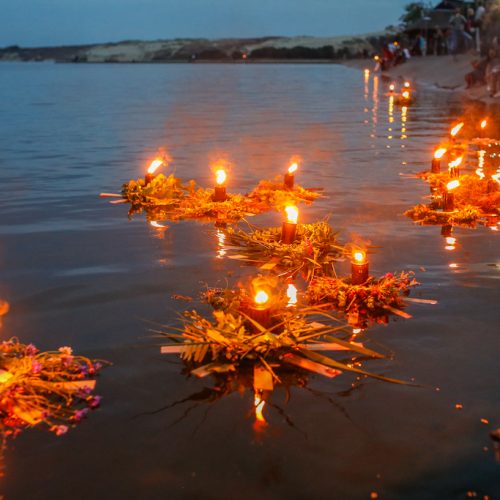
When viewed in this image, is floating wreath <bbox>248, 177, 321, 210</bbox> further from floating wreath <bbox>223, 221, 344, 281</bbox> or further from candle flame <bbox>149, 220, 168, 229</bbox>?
floating wreath <bbox>223, 221, 344, 281</bbox>

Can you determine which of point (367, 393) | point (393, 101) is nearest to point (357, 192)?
point (367, 393)

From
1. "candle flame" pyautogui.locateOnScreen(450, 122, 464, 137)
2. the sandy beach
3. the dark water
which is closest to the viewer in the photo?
the dark water

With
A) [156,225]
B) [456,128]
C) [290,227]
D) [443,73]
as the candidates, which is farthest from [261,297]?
[443,73]

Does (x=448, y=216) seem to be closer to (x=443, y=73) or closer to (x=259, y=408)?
(x=259, y=408)

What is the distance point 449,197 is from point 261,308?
6297 millimetres

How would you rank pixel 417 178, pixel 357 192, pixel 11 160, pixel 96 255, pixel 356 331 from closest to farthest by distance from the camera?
pixel 356 331 → pixel 96 255 → pixel 357 192 → pixel 417 178 → pixel 11 160

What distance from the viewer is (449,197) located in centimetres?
1131

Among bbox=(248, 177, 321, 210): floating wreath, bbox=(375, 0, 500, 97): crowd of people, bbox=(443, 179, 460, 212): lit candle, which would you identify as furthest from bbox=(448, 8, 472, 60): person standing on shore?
bbox=(443, 179, 460, 212): lit candle

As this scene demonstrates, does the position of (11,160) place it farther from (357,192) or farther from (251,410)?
(251,410)

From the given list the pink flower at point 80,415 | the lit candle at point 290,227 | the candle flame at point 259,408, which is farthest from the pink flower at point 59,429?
the lit candle at point 290,227

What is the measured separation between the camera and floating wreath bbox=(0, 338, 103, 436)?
4.96 meters

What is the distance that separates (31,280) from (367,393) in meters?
4.36

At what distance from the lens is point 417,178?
15.1 m

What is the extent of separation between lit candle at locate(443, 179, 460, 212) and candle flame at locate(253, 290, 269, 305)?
6084 millimetres
